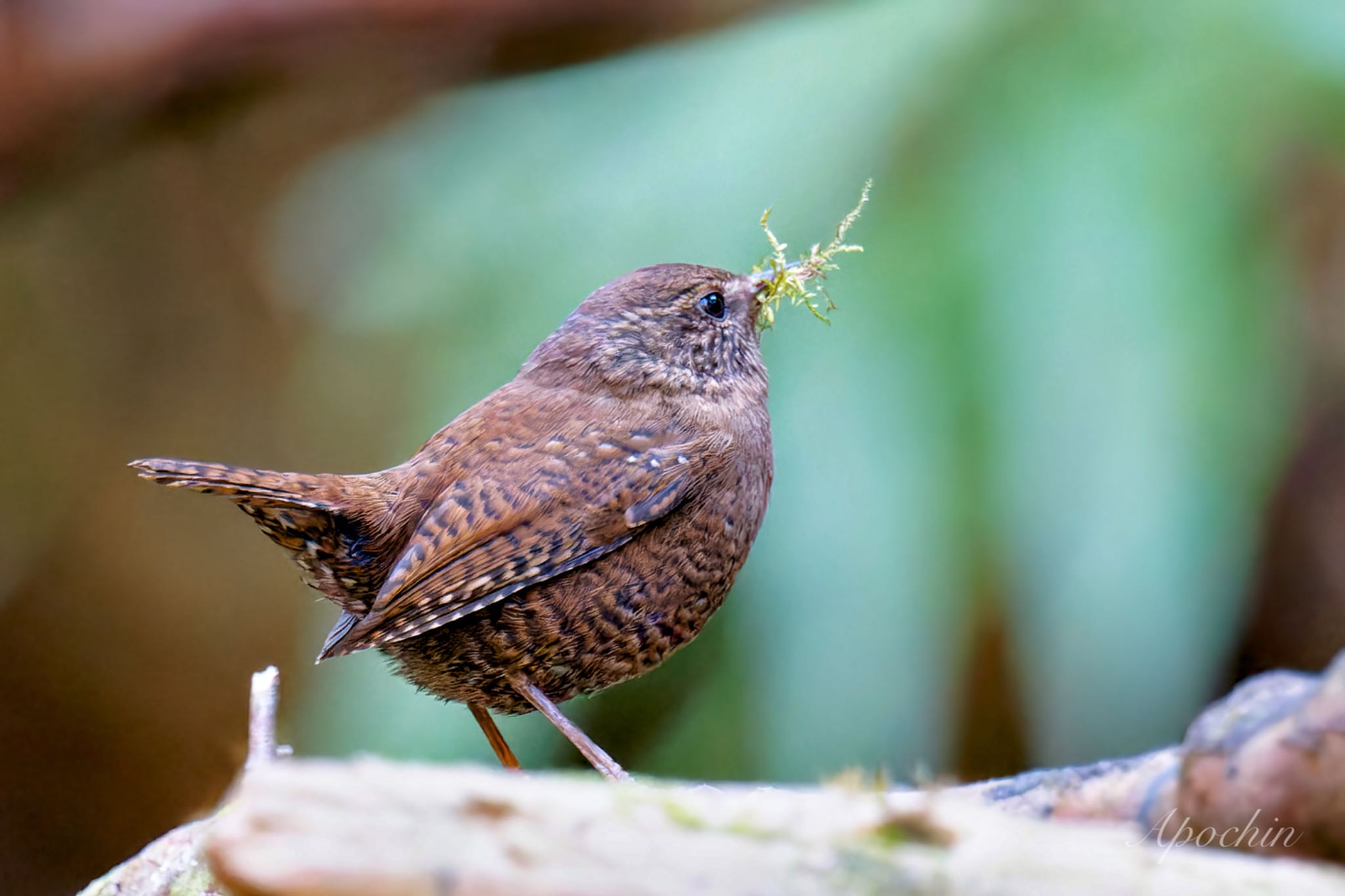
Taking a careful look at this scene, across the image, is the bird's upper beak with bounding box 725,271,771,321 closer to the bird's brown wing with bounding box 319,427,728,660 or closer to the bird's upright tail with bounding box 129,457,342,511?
the bird's brown wing with bounding box 319,427,728,660

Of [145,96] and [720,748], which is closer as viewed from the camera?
[720,748]

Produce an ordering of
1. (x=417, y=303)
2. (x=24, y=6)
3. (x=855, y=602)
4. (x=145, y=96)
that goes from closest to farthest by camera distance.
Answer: (x=855, y=602) < (x=417, y=303) < (x=24, y=6) < (x=145, y=96)

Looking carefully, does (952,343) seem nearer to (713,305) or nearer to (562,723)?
(713,305)

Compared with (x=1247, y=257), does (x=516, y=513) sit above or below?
below

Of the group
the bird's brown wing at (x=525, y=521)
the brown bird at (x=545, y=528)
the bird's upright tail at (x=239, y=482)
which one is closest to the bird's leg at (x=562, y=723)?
the brown bird at (x=545, y=528)

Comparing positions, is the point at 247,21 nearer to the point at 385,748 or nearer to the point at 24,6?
the point at 24,6

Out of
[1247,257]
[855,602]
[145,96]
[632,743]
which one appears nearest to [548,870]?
[855,602]
